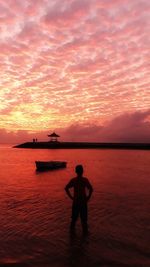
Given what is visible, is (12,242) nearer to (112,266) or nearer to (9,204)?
(112,266)

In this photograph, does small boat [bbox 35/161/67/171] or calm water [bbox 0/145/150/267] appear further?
small boat [bbox 35/161/67/171]

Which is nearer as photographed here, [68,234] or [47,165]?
[68,234]

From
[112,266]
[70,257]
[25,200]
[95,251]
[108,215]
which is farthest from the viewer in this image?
[25,200]

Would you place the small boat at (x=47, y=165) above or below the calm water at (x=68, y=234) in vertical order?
above

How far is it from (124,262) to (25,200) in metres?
10.7

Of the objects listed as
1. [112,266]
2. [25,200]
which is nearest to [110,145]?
[25,200]

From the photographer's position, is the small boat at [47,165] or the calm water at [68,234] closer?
the calm water at [68,234]

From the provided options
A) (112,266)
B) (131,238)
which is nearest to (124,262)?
(112,266)

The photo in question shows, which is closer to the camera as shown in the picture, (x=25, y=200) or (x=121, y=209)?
(x=121, y=209)

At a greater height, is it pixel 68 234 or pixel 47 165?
pixel 47 165

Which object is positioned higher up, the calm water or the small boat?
the small boat

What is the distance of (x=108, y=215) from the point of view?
13.9 m

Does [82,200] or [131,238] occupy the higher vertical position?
[82,200]

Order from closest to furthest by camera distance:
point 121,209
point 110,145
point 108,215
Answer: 1. point 108,215
2. point 121,209
3. point 110,145
